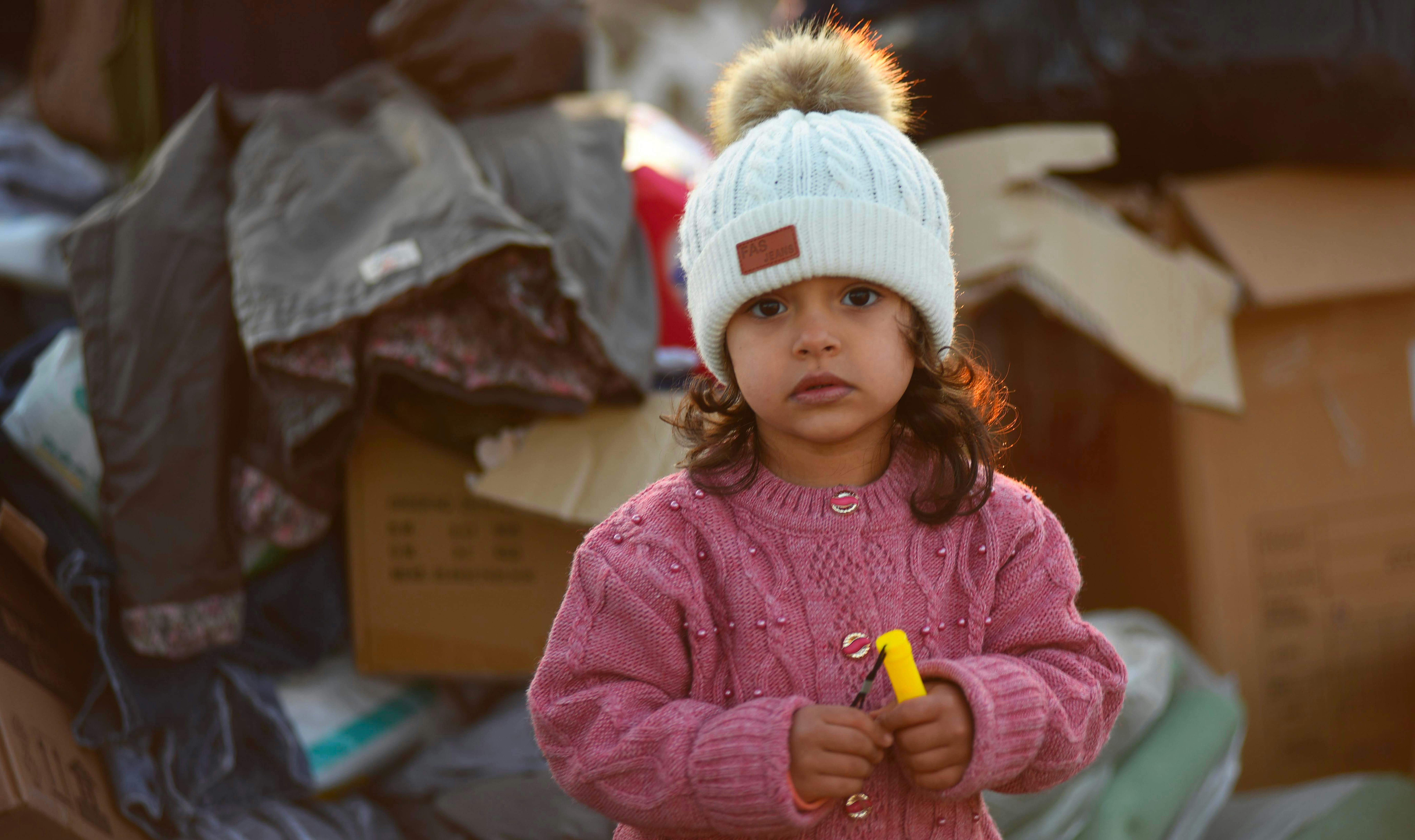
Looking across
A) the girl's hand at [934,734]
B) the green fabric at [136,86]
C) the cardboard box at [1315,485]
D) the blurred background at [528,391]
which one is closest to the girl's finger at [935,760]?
the girl's hand at [934,734]

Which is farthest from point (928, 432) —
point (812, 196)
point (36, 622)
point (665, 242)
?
point (36, 622)

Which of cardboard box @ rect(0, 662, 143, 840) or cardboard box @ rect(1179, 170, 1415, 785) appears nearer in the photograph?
cardboard box @ rect(0, 662, 143, 840)

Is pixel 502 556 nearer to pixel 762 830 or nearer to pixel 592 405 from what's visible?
pixel 592 405

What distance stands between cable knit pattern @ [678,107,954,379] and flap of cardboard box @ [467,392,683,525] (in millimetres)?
605

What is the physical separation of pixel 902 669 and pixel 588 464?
0.81 meters

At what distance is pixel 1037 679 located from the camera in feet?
2.68

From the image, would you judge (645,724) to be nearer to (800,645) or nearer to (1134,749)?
(800,645)

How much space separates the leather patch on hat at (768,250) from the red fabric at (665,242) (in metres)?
0.96

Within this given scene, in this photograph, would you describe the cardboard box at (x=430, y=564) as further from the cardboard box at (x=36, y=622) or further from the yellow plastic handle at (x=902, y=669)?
the yellow plastic handle at (x=902, y=669)

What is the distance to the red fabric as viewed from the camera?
182 centimetres

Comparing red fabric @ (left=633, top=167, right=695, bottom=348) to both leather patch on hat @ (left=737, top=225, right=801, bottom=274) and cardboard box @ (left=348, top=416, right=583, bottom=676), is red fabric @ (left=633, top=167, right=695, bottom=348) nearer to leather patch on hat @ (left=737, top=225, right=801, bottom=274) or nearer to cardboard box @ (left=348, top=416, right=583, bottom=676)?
cardboard box @ (left=348, top=416, right=583, bottom=676)

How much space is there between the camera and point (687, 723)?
0.80 meters

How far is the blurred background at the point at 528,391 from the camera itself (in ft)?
4.75

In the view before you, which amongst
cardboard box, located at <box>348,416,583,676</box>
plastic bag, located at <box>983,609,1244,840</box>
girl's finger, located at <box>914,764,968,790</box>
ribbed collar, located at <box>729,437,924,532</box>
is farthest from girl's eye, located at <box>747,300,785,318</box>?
cardboard box, located at <box>348,416,583,676</box>
